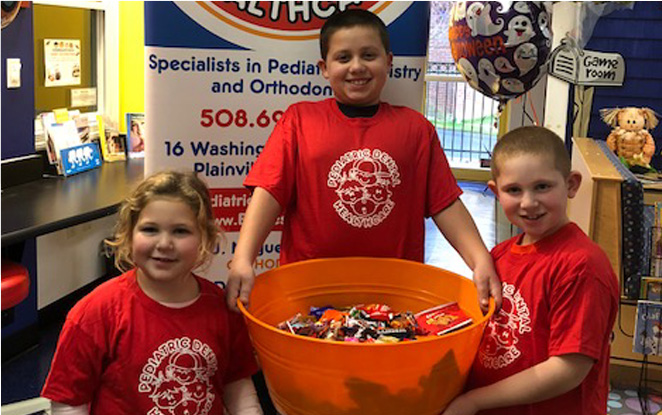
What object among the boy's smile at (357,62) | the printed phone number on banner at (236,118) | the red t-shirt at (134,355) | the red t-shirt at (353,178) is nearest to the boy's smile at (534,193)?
the red t-shirt at (353,178)

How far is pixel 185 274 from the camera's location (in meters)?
1.55

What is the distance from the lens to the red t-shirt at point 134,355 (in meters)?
1.44

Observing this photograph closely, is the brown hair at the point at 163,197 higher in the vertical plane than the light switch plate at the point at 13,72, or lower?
lower

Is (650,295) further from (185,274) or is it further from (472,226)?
(185,274)

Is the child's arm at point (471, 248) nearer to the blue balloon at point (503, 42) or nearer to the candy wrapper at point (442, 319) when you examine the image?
the candy wrapper at point (442, 319)

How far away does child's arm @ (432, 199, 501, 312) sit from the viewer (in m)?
1.57

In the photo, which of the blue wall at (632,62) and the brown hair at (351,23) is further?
the blue wall at (632,62)

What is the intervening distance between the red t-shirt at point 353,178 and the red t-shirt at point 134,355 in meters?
0.43

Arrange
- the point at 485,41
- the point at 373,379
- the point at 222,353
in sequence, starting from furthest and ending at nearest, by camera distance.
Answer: the point at 485,41 < the point at 222,353 < the point at 373,379

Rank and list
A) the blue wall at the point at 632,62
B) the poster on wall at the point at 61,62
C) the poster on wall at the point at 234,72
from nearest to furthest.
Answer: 1. the poster on wall at the point at 234,72
2. the poster on wall at the point at 61,62
3. the blue wall at the point at 632,62

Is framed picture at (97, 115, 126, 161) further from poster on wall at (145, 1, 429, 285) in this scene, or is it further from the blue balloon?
poster on wall at (145, 1, 429, 285)

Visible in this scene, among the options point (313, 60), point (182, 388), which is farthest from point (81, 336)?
point (313, 60)

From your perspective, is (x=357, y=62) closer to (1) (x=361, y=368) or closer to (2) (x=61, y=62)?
(1) (x=361, y=368)

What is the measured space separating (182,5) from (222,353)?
104 cm
